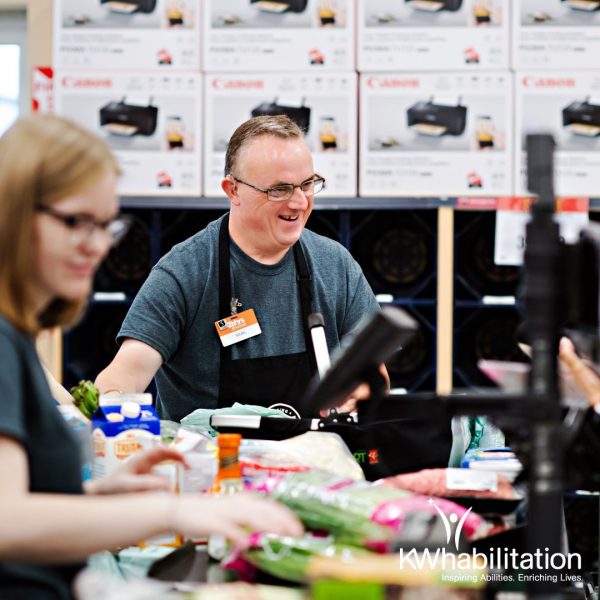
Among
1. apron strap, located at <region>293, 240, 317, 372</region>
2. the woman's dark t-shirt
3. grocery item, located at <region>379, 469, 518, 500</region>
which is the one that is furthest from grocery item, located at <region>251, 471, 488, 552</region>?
apron strap, located at <region>293, 240, 317, 372</region>

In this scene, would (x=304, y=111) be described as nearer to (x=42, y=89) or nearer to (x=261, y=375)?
(x=42, y=89)

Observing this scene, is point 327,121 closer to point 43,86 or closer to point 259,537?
point 43,86

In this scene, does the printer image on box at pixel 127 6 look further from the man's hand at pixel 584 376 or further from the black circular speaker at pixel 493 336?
the man's hand at pixel 584 376

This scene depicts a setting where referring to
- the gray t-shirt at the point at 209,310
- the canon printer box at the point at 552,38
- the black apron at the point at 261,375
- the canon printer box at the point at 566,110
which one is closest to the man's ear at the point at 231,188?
the gray t-shirt at the point at 209,310

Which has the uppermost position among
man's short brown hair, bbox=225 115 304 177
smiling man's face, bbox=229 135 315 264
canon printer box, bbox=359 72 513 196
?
canon printer box, bbox=359 72 513 196

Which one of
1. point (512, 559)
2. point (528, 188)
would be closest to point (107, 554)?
point (512, 559)

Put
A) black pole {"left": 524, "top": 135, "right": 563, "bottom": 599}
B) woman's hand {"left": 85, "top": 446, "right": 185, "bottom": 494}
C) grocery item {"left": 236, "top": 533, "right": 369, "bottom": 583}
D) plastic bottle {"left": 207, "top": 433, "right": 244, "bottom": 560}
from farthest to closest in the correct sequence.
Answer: plastic bottle {"left": 207, "top": 433, "right": 244, "bottom": 560}
woman's hand {"left": 85, "top": 446, "right": 185, "bottom": 494}
grocery item {"left": 236, "top": 533, "right": 369, "bottom": 583}
black pole {"left": 524, "top": 135, "right": 563, "bottom": 599}

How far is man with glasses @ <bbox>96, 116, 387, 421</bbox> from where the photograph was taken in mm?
2572

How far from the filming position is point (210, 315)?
2.63m

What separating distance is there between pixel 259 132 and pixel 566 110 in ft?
6.06

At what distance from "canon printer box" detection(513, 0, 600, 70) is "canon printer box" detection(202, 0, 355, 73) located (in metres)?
0.73

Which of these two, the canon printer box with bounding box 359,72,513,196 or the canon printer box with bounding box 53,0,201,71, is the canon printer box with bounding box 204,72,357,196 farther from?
the canon printer box with bounding box 53,0,201,71

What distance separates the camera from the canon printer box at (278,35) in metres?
3.98

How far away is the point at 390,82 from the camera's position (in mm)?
3967
